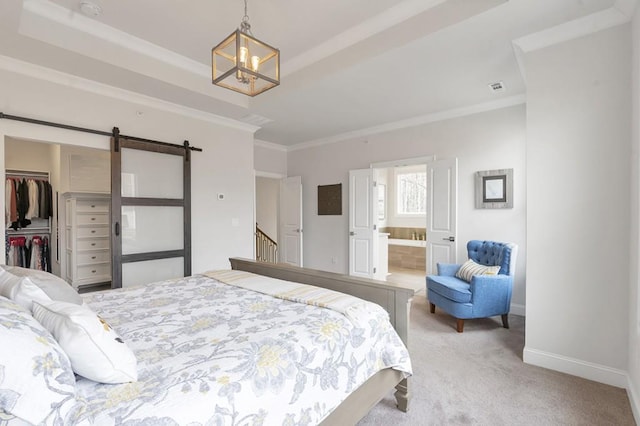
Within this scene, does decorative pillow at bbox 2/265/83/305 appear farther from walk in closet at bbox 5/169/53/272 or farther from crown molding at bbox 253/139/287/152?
crown molding at bbox 253/139/287/152

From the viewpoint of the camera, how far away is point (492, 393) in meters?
2.11

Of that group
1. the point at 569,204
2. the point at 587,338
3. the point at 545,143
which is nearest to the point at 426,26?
the point at 545,143

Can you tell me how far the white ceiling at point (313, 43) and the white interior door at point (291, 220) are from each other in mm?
2317

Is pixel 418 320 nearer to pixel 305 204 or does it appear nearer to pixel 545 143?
pixel 545 143

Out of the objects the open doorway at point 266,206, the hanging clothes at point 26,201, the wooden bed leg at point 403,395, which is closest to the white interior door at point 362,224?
the open doorway at point 266,206

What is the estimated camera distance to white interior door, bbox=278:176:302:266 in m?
6.02

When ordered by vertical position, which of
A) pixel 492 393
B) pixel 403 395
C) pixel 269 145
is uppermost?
pixel 269 145

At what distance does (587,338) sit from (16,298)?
11.2 feet

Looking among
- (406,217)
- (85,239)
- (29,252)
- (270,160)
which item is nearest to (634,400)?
(270,160)

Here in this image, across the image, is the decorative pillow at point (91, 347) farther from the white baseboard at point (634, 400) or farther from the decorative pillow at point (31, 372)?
the white baseboard at point (634, 400)

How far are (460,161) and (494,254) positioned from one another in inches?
54.5

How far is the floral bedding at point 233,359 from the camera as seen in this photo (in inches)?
36.1

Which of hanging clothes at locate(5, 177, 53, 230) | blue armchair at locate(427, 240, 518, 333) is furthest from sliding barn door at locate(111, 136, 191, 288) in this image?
blue armchair at locate(427, 240, 518, 333)

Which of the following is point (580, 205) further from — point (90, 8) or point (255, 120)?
point (90, 8)
